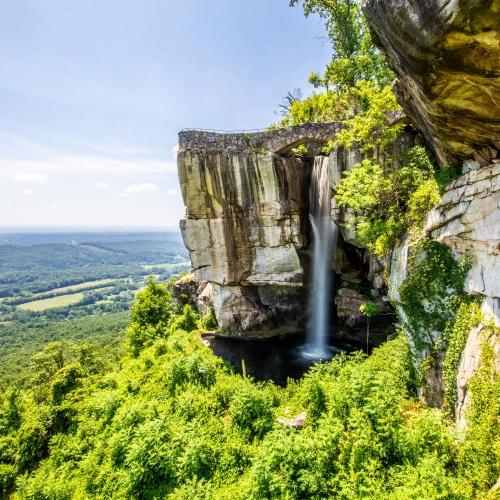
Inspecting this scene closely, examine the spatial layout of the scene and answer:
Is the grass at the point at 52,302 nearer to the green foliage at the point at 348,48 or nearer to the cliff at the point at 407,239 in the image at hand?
the cliff at the point at 407,239

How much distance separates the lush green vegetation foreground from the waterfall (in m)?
10.1

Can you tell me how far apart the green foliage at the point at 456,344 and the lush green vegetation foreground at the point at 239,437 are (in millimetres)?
691

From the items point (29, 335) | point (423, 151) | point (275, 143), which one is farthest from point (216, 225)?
point (29, 335)

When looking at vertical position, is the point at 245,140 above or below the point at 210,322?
above

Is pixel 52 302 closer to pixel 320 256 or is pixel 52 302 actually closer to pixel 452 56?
pixel 320 256

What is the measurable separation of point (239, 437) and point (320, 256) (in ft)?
51.4

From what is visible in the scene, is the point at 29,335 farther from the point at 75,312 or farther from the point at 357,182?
the point at 357,182

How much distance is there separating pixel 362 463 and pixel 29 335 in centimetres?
11793

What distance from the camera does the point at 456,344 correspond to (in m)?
→ 8.99

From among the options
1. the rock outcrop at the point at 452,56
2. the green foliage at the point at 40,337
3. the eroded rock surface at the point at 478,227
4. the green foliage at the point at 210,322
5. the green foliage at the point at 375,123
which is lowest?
the green foliage at the point at 40,337

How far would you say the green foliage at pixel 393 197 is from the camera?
1181 cm

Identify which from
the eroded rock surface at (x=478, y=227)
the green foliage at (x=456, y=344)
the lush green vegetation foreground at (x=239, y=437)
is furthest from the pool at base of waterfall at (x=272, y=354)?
the eroded rock surface at (x=478, y=227)

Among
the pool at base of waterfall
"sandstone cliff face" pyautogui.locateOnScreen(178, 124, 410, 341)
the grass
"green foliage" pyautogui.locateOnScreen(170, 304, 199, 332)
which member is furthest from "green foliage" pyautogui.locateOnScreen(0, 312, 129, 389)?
"sandstone cliff face" pyautogui.locateOnScreen(178, 124, 410, 341)

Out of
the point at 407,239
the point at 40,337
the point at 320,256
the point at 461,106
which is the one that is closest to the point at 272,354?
the point at 320,256
